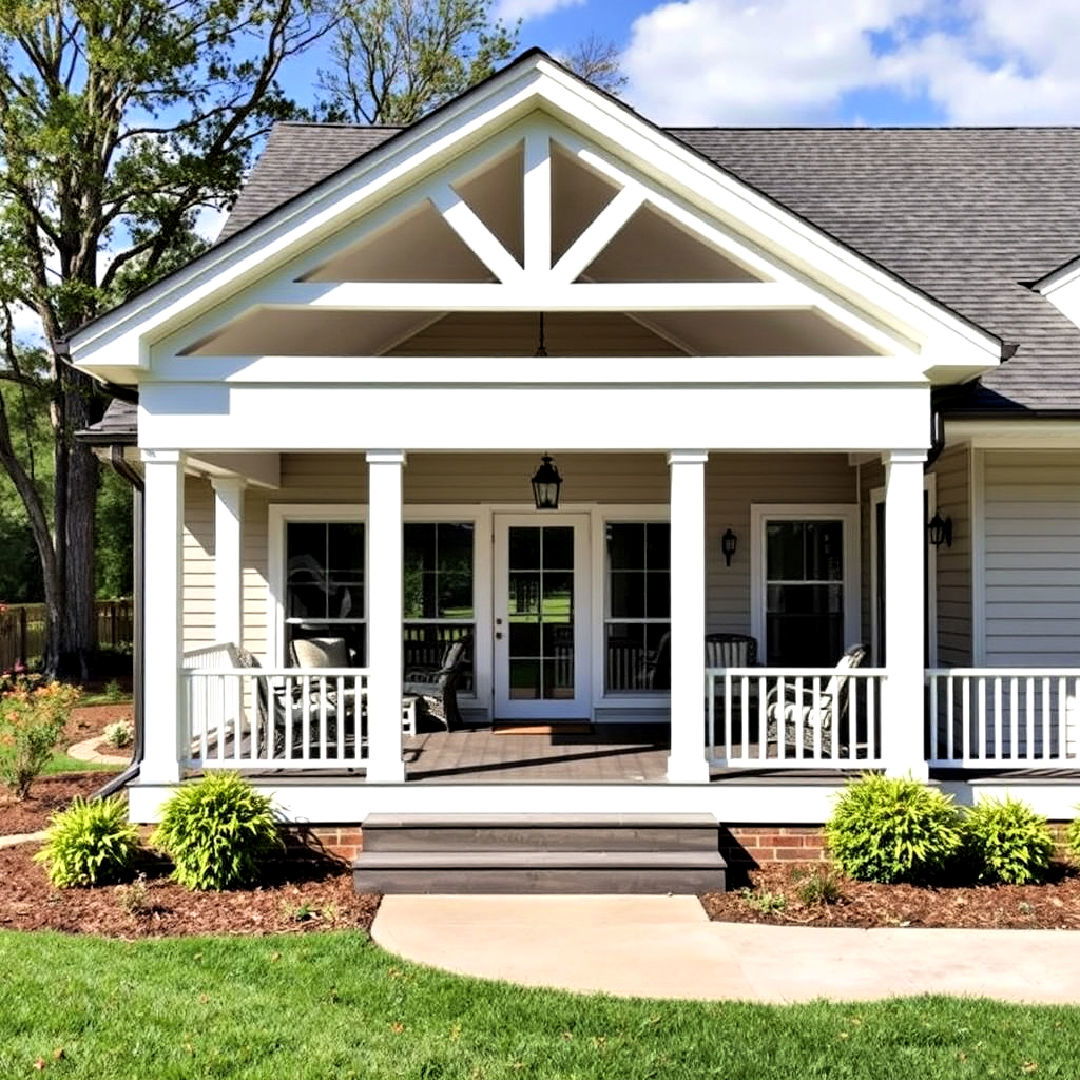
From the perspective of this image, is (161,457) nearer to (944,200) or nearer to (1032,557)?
(1032,557)

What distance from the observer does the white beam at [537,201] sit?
755 cm

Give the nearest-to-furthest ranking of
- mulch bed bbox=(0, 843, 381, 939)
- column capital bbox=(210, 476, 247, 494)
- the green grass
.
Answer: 1. the green grass
2. mulch bed bbox=(0, 843, 381, 939)
3. column capital bbox=(210, 476, 247, 494)

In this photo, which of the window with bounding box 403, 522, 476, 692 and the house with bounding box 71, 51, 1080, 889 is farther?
the window with bounding box 403, 522, 476, 692

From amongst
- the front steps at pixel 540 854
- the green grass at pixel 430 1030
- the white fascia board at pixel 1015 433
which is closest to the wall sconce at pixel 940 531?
the white fascia board at pixel 1015 433

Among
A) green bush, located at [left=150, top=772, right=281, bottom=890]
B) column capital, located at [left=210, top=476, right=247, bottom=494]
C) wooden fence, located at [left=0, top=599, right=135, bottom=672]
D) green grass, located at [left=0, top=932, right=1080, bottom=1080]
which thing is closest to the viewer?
green grass, located at [left=0, top=932, right=1080, bottom=1080]

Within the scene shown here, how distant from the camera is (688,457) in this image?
7887 mm

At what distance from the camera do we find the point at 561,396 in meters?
7.87

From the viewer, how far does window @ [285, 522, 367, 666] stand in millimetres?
11281

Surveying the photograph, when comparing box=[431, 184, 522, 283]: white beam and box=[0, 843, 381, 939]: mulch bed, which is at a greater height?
box=[431, 184, 522, 283]: white beam

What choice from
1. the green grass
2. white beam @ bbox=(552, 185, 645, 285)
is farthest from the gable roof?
the green grass

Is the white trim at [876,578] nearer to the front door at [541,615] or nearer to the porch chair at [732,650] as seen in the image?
the porch chair at [732,650]

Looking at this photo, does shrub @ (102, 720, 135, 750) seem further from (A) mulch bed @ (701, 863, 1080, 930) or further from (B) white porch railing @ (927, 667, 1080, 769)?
(B) white porch railing @ (927, 667, 1080, 769)

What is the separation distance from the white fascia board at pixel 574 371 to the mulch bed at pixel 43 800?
4.31 m

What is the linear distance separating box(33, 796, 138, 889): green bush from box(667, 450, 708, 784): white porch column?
3.77m
